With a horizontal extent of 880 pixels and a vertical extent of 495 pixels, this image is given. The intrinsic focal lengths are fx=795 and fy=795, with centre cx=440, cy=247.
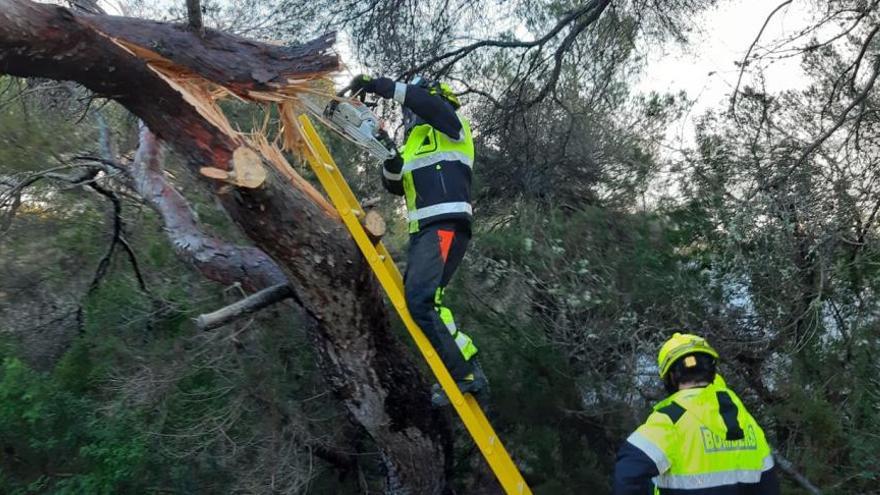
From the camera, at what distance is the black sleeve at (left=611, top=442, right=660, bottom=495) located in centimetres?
249

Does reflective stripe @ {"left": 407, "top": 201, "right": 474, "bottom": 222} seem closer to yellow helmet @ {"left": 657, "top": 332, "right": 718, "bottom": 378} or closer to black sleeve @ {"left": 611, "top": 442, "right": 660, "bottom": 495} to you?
yellow helmet @ {"left": 657, "top": 332, "right": 718, "bottom": 378}

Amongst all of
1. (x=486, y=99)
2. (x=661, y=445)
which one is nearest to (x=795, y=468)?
(x=661, y=445)

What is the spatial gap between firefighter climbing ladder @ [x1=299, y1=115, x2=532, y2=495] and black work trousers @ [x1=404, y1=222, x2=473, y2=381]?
0.05m

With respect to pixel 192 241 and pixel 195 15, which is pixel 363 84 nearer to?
pixel 195 15

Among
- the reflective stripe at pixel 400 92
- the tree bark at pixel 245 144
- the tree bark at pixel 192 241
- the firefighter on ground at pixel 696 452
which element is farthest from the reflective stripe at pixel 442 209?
the firefighter on ground at pixel 696 452

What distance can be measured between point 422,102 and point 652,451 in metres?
1.94

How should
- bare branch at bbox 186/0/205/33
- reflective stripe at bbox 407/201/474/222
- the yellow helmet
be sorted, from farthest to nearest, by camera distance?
reflective stripe at bbox 407/201/474/222 < bare branch at bbox 186/0/205/33 < the yellow helmet

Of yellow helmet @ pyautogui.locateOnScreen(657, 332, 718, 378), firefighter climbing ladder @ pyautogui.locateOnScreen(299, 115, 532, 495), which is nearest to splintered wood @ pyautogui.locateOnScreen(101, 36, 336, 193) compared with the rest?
firefighter climbing ladder @ pyautogui.locateOnScreen(299, 115, 532, 495)

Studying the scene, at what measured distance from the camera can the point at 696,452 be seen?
2533mm

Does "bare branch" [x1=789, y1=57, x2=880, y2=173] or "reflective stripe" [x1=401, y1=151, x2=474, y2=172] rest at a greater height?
"bare branch" [x1=789, y1=57, x2=880, y2=173]

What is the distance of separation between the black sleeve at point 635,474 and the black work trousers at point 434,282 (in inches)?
51.4

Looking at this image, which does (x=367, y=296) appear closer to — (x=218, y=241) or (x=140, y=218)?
(x=218, y=241)

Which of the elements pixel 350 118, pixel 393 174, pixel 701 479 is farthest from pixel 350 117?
pixel 701 479

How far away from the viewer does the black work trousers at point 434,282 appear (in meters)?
3.74
